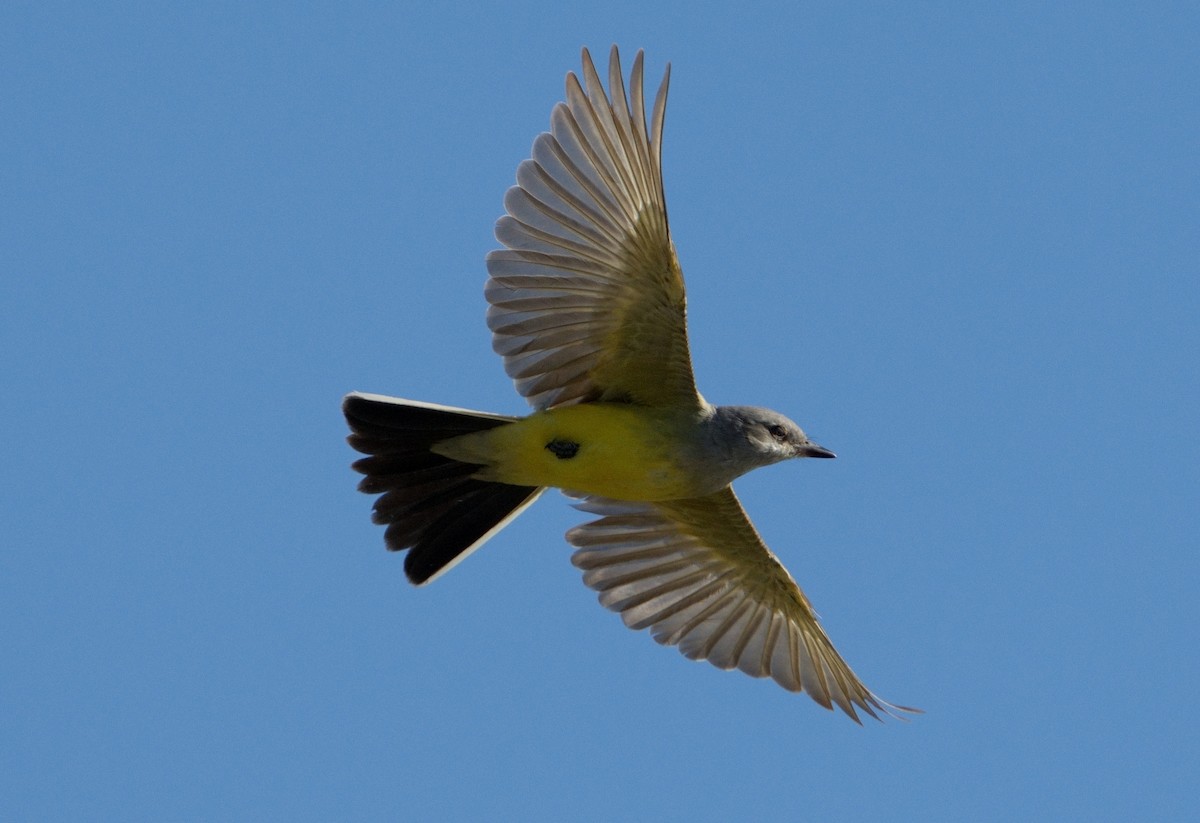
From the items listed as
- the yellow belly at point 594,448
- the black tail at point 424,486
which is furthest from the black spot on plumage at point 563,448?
the black tail at point 424,486

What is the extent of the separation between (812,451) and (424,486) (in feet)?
7.56

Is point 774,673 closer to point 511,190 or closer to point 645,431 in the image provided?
point 645,431

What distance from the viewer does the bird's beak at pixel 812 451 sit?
32.6ft

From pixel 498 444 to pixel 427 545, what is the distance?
0.93 meters

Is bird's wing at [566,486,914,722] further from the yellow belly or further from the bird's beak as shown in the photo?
the yellow belly

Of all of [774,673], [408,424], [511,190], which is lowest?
[774,673]

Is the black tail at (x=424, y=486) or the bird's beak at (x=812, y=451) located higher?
the black tail at (x=424, y=486)

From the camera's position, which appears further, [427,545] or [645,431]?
[427,545]

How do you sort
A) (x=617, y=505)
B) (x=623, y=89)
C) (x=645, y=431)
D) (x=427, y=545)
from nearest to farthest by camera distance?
(x=623, y=89) < (x=645, y=431) < (x=427, y=545) < (x=617, y=505)

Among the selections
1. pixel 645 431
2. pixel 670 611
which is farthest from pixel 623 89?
pixel 670 611

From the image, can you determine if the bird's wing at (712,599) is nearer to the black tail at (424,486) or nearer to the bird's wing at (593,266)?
the black tail at (424,486)

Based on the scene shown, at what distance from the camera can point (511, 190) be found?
8961 millimetres

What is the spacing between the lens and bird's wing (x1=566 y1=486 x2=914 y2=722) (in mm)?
10969

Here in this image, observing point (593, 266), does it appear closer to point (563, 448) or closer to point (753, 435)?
point (563, 448)
